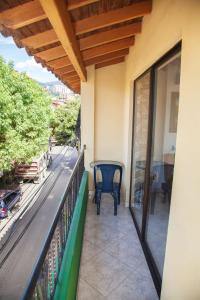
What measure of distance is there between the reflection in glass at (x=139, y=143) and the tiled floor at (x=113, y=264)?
35 centimetres

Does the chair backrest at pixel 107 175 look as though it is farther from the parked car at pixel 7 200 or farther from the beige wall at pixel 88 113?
the parked car at pixel 7 200

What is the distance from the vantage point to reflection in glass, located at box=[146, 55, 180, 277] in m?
1.81

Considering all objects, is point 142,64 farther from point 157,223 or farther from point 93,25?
point 157,223

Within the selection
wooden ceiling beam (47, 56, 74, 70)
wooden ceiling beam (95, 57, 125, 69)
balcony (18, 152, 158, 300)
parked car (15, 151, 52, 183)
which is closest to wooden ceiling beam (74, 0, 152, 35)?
wooden ceiling beam (47, 56, 74, 70)

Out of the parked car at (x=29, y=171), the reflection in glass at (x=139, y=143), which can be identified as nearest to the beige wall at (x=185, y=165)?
the reflection in glass at (x=139, y=143)

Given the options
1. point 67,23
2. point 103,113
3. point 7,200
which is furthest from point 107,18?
point 7,200

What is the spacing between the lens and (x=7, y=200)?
603 cm

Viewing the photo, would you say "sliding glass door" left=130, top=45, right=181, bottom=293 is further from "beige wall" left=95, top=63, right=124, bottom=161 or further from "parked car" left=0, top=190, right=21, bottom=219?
"parked car" left=0, top=190, right=21, bottom=219

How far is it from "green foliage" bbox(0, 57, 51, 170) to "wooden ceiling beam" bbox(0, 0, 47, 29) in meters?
3.88

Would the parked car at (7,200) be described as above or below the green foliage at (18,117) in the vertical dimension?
below

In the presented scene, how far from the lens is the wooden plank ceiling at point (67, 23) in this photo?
133 centimetres

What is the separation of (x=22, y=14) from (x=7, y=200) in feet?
18.6

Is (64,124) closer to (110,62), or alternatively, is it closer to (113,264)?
(110,62)

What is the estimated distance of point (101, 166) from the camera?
3.72 m
